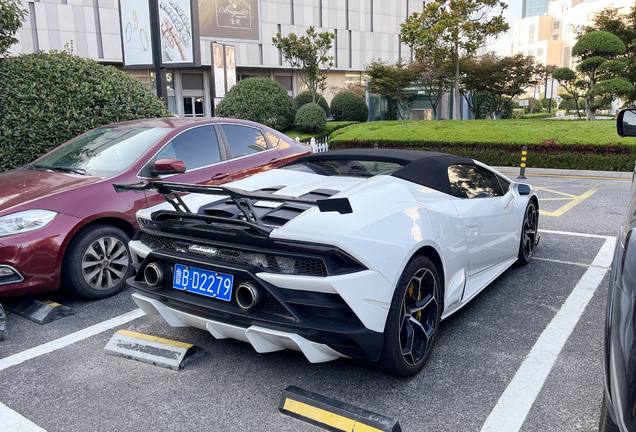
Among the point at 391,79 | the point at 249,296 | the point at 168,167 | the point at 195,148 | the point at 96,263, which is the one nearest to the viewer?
the point at 249,296

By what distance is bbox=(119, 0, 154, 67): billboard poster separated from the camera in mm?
13547

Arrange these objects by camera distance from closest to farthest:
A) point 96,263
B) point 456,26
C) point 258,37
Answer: point 96,263, point 456,26, point 258,37

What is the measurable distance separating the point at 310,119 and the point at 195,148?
19549 mm

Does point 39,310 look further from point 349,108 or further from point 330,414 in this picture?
point 349,108

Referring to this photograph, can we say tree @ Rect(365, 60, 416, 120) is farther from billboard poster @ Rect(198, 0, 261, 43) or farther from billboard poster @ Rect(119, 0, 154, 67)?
billboard poster @ Rect(119, 0, 154, 67)

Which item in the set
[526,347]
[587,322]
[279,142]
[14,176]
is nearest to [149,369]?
[526,347]

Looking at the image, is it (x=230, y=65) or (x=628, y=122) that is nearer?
(x=628, y=122)

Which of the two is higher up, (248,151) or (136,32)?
(136,32)

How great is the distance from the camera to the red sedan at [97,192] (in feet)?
12.9

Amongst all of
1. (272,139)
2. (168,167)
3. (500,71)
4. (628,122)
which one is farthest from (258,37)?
(628,122)

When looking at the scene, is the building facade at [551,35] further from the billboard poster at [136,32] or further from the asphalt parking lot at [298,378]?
the asphalt parking lot at [298,378]

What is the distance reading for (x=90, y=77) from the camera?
7.28m

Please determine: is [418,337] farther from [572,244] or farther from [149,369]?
[572,244]

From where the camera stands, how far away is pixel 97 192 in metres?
4.32
